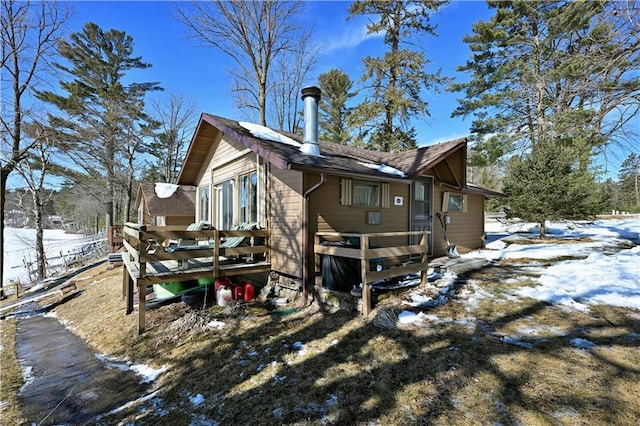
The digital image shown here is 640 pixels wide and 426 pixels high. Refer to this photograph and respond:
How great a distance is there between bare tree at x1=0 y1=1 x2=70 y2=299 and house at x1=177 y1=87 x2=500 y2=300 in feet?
25.6

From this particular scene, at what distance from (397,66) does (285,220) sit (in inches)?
533

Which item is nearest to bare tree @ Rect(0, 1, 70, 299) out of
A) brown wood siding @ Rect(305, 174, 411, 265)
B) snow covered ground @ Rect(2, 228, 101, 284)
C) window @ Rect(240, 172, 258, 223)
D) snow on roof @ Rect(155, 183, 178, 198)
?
snow on roof @ Rect(155, 183, 178, 198)

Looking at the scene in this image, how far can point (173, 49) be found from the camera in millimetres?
13656

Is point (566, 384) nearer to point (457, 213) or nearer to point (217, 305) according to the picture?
point (217, 305)

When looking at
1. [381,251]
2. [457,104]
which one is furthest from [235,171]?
[457,104]

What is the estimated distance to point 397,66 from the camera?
16.0m

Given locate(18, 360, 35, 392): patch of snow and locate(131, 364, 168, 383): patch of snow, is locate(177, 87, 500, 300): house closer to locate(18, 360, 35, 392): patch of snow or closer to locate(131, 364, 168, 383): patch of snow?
locate(131, 364, 168, 383): patch of snow

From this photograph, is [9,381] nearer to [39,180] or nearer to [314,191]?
[314,191]

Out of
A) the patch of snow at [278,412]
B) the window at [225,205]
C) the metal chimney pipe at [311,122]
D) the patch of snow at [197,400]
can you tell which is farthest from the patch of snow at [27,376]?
the metal chimney pipe at [311,122]

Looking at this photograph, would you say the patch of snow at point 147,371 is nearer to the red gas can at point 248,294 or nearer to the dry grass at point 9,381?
the dry grass at point 9,381

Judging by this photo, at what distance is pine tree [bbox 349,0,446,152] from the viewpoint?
51.4 feet

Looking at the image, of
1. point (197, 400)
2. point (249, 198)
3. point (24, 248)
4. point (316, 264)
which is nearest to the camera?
point (197, 400)

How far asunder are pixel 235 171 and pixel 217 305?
3.95 meters

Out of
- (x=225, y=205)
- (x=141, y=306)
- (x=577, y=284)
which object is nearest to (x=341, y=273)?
(x=141, y=306)
